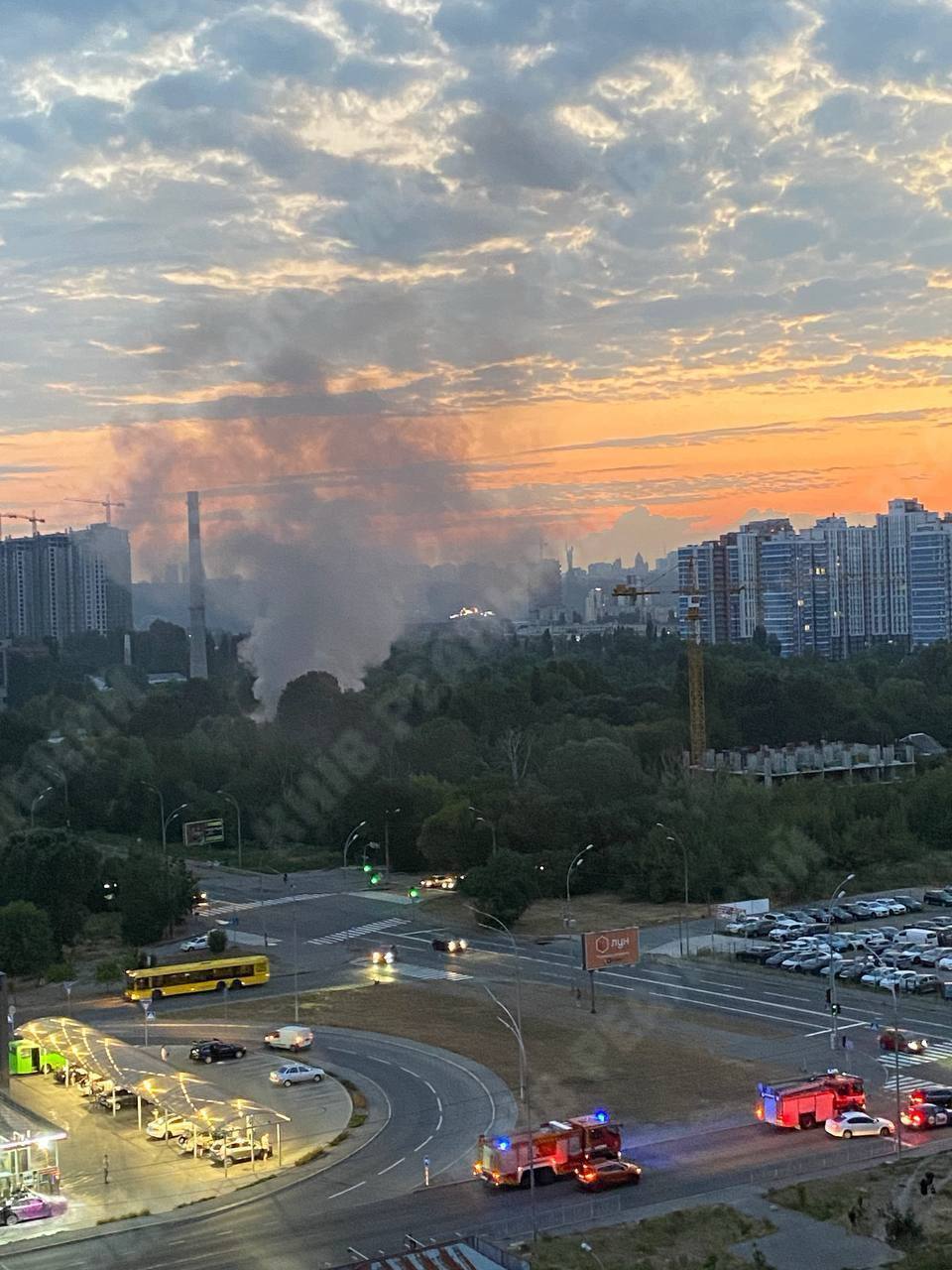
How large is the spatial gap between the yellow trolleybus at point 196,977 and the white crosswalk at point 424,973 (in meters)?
2.80

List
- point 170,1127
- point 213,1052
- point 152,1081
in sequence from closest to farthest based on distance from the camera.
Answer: point 170,1127, point 152,1081, point 213,1052

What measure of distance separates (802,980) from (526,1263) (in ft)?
52.6

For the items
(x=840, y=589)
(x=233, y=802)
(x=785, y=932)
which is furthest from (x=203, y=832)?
(x=840, y=589)

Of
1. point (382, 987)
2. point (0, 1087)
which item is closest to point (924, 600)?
point (382, 987)

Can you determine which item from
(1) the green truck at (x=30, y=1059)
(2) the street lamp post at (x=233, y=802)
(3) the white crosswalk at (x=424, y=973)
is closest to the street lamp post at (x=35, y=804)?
(2) the street lamp post at (x=233, y=802)

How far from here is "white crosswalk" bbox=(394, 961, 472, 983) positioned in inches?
1205

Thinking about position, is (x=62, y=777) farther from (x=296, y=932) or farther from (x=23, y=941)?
(x=23, y=941)

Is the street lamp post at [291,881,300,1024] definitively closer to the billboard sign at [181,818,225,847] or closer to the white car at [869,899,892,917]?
the billboard sign at [181,818,225,847]

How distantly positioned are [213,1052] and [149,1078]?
3.80 metres

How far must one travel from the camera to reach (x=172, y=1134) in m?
19.9

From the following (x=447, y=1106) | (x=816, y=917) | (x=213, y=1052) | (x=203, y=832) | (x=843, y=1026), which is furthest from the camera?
(x=203, y=832)

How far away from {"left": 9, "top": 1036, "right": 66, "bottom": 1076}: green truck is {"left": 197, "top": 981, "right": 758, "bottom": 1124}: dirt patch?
4283 millimetres

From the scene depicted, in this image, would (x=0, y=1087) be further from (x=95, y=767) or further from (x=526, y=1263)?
(x=95, y=767)

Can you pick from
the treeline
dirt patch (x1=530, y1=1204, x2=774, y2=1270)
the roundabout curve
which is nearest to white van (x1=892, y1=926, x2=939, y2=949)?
the roundabout curve
